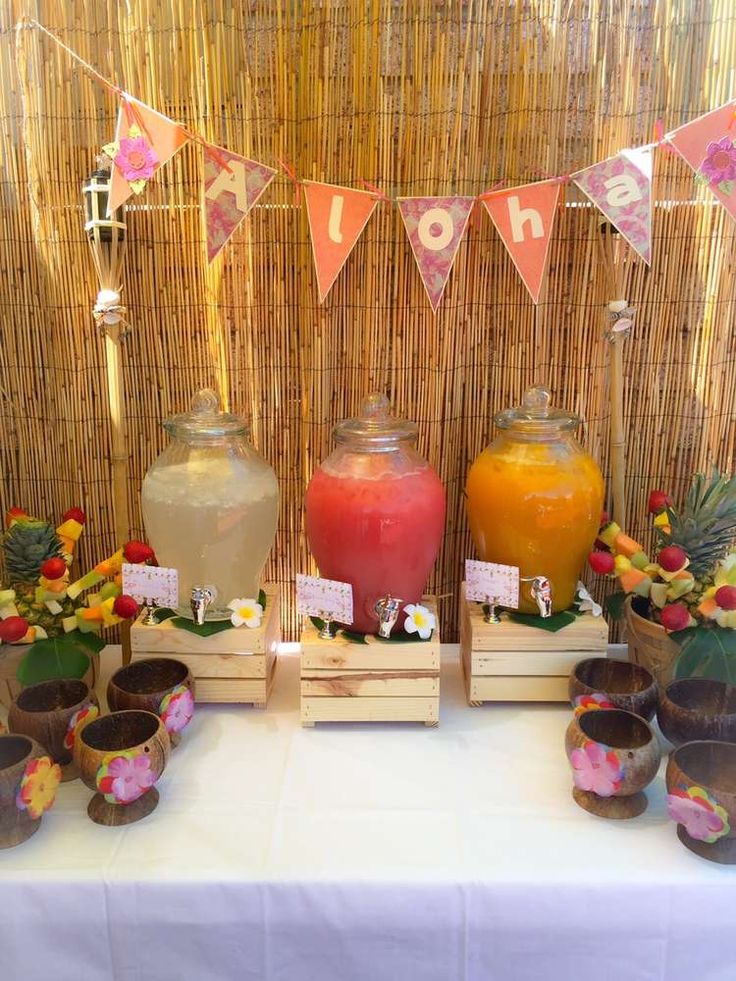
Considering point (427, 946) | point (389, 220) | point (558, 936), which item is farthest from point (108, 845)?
point (389, 220)

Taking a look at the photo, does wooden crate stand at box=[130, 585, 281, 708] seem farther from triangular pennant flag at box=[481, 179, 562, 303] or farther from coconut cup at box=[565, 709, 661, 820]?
triangular pennant flag at box=[481, 179, 562, 303]

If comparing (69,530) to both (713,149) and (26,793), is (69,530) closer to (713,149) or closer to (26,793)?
(26,793)

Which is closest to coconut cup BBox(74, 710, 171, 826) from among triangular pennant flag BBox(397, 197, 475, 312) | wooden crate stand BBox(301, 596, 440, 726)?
wooden crate stand BBox(301, 596, 440, 726)

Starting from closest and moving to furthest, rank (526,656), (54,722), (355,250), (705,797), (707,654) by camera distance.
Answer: (705,797), (54,722), (707,654), (526,656), (355,250)

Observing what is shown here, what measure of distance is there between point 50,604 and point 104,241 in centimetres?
65

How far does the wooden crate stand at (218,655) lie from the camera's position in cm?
131

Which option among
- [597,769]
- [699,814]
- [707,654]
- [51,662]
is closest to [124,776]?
[51,662]

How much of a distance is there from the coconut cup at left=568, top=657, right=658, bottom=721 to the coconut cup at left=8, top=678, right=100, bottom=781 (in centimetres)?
73

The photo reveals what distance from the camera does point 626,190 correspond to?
1288 mm

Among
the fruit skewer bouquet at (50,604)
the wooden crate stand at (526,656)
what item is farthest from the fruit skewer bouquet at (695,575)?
the fruit skewer bouquet at (50,604)

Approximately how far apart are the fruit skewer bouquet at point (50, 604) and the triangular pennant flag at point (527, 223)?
0.82 metres

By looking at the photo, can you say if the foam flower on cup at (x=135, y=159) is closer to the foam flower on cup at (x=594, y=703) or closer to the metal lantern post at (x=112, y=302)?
the metal lantern post at (x=112, y=302)

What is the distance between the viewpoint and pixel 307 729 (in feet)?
4.25

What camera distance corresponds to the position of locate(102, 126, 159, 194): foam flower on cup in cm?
125
